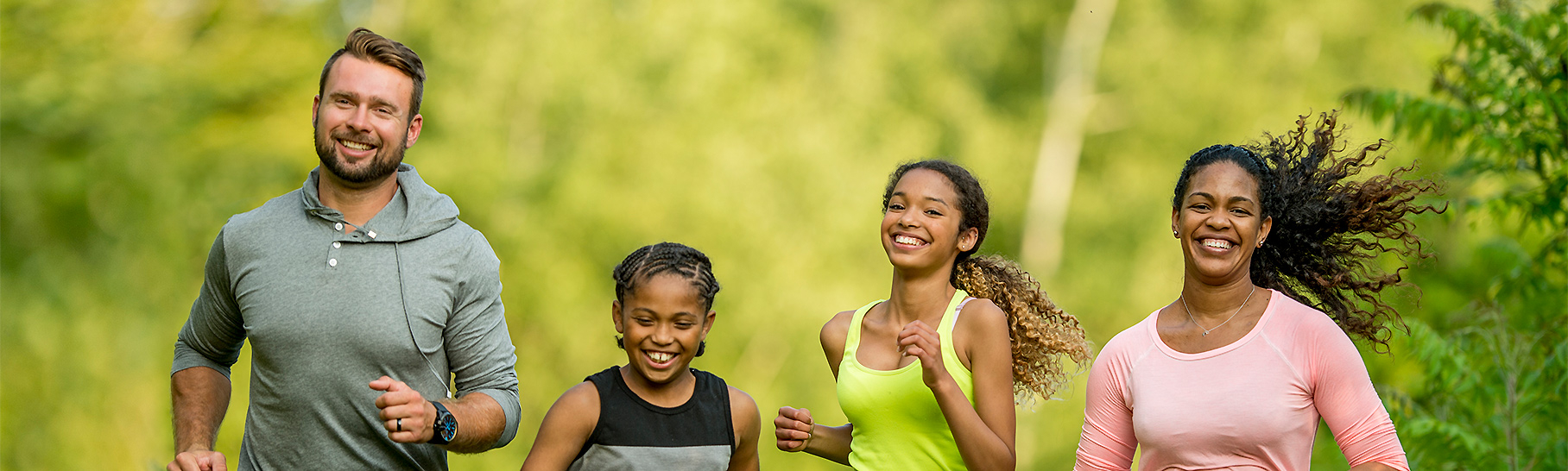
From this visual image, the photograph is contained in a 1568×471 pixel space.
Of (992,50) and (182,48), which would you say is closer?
(182,48)

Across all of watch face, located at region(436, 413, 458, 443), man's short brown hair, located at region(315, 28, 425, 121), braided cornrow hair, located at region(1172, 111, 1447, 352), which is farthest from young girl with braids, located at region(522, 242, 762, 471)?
braided cornrow hair, located at region(1172, 111, 1447, 352)

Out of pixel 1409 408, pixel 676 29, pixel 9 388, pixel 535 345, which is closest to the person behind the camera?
pixel 1409 408

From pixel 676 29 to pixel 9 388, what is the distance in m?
6.00

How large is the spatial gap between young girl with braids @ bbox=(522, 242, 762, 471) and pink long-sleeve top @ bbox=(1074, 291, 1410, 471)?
1.13 meters

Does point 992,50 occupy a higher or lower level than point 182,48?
higher

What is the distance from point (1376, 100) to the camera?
660 centimetres

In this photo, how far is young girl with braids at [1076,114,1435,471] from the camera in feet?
10.2

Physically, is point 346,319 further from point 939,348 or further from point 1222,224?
point 1222,224

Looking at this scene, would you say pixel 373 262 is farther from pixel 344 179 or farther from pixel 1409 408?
pixel 1409 408

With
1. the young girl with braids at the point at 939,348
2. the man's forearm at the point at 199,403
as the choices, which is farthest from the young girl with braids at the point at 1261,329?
the man's forearm at the point at 199,403

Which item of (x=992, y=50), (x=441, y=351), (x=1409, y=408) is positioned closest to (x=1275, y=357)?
(x=441, y=351)

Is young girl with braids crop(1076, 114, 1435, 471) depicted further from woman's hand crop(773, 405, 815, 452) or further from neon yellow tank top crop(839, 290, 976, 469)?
woman's hand crop(773, 405, 815, 452)

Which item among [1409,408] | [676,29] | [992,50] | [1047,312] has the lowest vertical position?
[1047,312]

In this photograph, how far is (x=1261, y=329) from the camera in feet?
10.5
